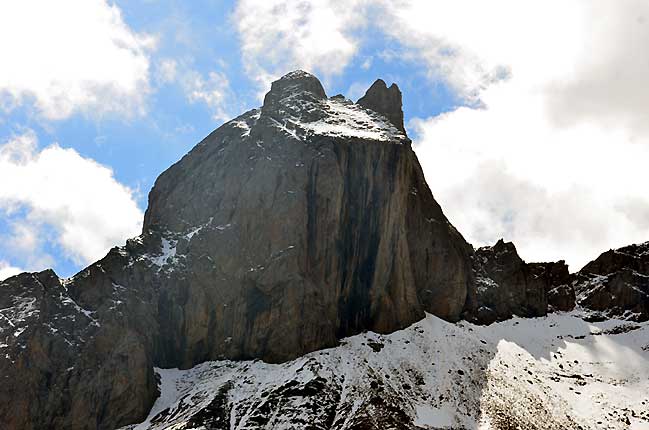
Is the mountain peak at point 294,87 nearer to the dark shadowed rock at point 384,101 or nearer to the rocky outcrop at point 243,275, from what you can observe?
the rocky outcrop at point 243,275

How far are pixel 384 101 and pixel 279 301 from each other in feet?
137

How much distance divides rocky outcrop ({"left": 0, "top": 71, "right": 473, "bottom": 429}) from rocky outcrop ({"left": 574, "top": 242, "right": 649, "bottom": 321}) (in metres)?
22.7

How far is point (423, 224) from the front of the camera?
10688 centimetres

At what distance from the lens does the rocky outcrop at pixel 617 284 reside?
113438 mm

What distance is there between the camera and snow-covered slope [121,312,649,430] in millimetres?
76750

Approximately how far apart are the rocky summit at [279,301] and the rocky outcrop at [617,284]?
1.44ft

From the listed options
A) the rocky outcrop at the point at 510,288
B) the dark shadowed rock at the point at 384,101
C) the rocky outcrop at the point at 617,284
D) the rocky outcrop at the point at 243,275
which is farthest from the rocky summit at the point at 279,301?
the dark shadowed rock at the point at 384,101

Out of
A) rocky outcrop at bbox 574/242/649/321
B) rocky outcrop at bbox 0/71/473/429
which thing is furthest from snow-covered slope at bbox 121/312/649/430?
rocky outcrop at bbox 574/242/649/321

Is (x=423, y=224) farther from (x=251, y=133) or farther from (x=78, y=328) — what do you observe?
(x=78, y=328)

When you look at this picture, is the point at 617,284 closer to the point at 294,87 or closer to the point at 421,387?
the point at 421,387

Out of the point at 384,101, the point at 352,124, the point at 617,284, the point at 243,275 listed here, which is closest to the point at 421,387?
the point at 243,275

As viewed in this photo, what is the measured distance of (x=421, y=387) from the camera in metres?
83.2

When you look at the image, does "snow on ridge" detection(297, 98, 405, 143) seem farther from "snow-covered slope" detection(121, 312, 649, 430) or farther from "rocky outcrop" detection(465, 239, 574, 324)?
"snow-covered slope" detection(121, 312, 649, 430)

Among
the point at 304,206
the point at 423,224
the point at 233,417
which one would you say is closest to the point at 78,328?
the point at 233,417
